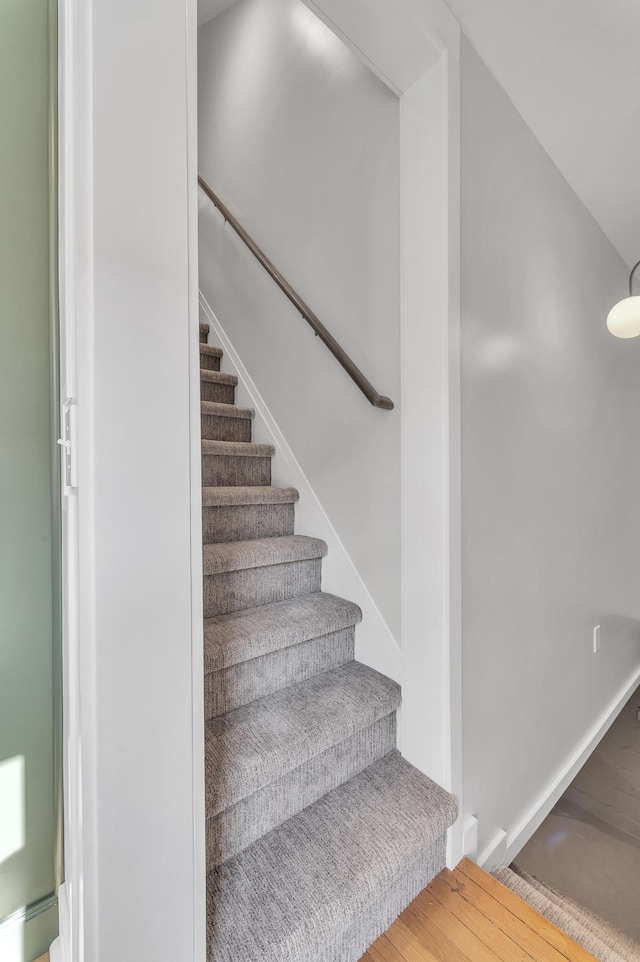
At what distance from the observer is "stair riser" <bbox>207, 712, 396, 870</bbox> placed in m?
1.07

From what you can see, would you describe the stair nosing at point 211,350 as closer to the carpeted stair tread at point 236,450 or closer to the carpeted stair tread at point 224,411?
the carpeted stair tread at point 224,411

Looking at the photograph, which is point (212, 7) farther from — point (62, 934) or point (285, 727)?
point (62, 934)

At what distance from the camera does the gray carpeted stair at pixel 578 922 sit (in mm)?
1282

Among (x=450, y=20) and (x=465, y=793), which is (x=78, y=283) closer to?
(x=450, y=20)

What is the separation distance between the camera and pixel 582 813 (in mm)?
1909

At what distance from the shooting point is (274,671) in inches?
55.5

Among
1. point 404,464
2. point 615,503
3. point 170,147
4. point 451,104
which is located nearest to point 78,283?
point 170,147

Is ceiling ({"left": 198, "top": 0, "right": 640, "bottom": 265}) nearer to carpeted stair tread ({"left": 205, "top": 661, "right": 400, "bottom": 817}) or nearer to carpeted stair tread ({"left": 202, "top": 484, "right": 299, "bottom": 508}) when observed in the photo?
carpeted stair tread ({"left": 202, "top": 484, "right": 299, "bottom": 508})

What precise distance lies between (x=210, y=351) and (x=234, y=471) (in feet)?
2.81

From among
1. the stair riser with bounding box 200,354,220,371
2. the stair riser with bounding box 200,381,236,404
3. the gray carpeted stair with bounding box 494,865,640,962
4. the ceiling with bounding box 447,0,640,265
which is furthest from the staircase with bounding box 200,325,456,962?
the ceiling with bounding box 447,0,640,265

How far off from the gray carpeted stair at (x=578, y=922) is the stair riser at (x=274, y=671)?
→ 2.72 feet

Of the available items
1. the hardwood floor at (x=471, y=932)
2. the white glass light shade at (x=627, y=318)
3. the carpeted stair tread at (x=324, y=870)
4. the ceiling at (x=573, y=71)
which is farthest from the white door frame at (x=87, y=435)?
the white glass light shade at (x=627, y=318)

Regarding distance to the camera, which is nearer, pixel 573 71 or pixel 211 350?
pixel 573 71

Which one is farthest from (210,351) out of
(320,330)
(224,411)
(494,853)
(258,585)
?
(494,853)
